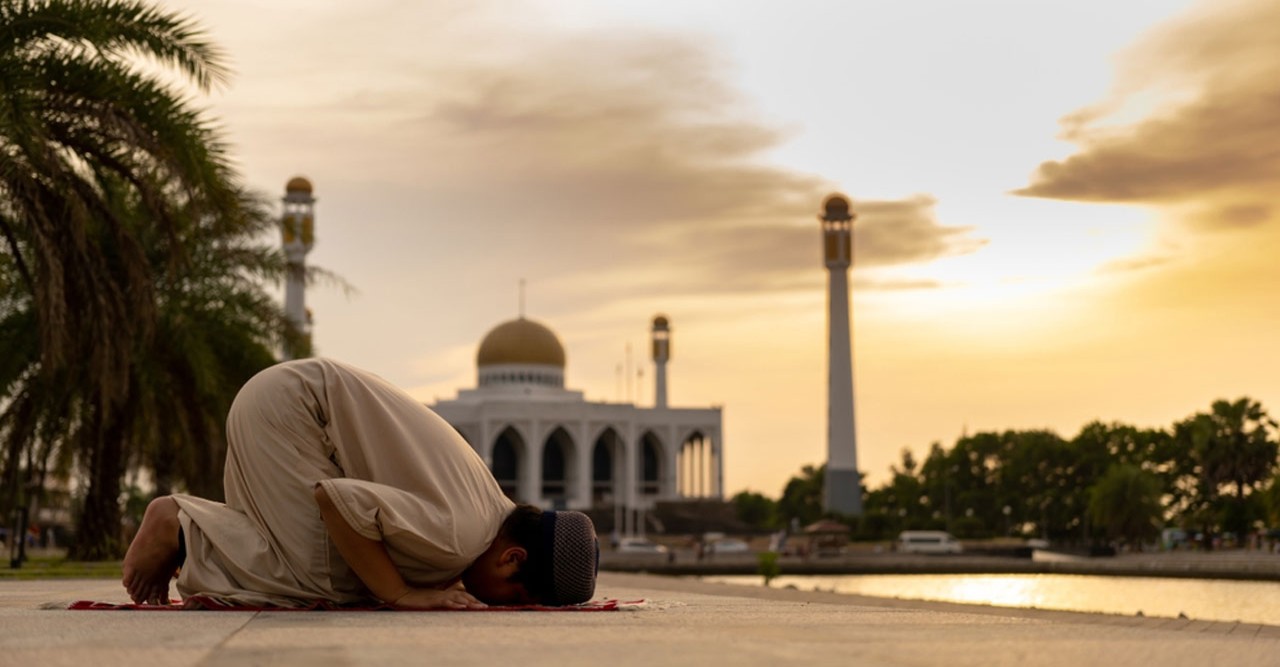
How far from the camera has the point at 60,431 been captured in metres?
19.2

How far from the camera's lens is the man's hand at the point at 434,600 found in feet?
17.1

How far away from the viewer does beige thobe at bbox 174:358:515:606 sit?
209 inches

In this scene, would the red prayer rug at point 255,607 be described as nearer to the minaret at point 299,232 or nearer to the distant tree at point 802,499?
the minaret at point 299,232

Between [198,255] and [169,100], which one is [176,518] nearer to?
[169,100]

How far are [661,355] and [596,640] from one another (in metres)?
85.2

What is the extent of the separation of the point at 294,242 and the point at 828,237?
22.7m

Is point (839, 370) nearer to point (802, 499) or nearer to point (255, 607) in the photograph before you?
point (802, 499)

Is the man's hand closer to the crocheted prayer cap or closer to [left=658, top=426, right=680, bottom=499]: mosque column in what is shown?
the crocheted prayer cap

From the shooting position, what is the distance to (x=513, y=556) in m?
5.44

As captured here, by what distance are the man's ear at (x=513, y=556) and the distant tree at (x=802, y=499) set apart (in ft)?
274

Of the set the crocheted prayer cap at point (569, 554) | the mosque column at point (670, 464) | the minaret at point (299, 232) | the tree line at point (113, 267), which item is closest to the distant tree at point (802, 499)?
the mosque column at point (670, 464)

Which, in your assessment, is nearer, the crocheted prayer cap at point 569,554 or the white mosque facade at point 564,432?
the crocheted prayer cap at point 569,554

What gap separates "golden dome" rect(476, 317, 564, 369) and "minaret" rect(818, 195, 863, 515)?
18.8 metres

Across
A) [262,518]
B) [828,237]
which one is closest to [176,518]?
[262,518]
